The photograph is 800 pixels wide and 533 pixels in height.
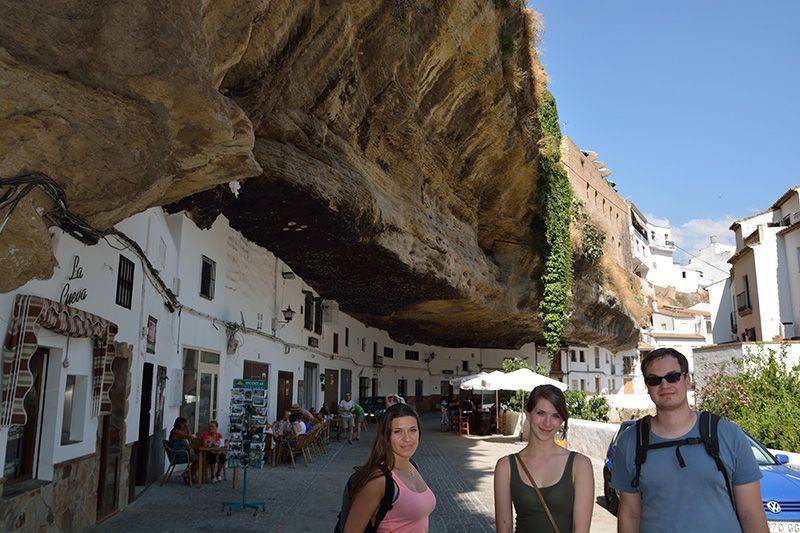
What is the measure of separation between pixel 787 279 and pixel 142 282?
2299 cm

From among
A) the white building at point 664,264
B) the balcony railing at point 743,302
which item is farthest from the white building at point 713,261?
the balcony railing at point 743,302

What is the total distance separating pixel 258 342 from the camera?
50.5 feet

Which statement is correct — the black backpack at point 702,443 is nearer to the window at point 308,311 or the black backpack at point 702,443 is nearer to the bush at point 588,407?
the window at point 308,311

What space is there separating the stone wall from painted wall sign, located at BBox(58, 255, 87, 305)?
1719mm

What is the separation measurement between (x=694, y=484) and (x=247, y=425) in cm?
751

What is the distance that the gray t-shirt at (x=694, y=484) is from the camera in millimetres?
2797

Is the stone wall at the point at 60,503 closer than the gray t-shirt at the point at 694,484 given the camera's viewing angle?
No

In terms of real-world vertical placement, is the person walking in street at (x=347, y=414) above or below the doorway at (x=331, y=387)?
below

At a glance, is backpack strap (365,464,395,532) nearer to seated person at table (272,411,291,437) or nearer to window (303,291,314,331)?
seated person at table (272,411,291,437)

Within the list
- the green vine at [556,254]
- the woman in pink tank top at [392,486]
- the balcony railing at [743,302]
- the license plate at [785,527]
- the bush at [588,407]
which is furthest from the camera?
the balcony railing at [743,302]

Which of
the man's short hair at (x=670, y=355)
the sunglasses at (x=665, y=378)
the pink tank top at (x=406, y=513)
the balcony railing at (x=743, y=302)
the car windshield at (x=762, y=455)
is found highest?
the balcony railing at (x=743, y=302)

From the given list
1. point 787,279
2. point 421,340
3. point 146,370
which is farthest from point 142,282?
point 421,340

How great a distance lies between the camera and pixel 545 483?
3145mm

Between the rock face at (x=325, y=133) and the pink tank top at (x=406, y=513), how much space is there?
2.93m
